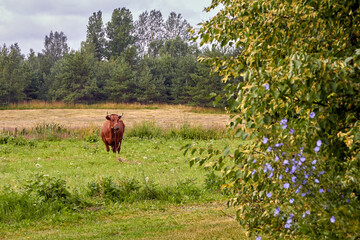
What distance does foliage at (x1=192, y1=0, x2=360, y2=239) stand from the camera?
3.61m

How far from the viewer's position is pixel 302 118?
3979mm

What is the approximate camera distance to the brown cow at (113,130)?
48.5 feet

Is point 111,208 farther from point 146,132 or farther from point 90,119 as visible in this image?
point 90,119

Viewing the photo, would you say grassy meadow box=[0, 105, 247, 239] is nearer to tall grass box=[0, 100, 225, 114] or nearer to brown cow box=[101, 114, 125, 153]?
brown cow box=[101, 114, 125, 153]

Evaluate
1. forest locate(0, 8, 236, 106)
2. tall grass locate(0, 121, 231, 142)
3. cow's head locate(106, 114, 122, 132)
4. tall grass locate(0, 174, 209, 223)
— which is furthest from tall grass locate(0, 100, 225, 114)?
tall grass locate(0, 174, 209, 223)

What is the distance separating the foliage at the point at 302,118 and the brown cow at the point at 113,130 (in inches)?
384

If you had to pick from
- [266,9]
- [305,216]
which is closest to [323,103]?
[305,216]

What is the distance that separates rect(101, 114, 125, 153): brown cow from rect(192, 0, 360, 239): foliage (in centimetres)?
975

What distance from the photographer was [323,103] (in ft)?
13.1

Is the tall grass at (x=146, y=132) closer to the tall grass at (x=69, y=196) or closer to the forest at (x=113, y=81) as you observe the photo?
the tall grass at (x=69, y=196)

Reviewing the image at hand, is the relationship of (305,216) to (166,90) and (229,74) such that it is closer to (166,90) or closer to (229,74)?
(229,74)

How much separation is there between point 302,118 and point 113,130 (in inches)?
482

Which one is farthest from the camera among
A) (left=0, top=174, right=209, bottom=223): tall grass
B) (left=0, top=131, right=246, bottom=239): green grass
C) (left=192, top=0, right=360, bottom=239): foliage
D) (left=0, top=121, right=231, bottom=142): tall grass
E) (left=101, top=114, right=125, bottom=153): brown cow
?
(left=0, top=121, right=231, bottom=142): tall grass

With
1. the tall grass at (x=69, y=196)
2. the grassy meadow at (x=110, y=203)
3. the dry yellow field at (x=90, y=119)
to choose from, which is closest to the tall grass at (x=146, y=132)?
the dry yellow field at (x=90, y=119)
